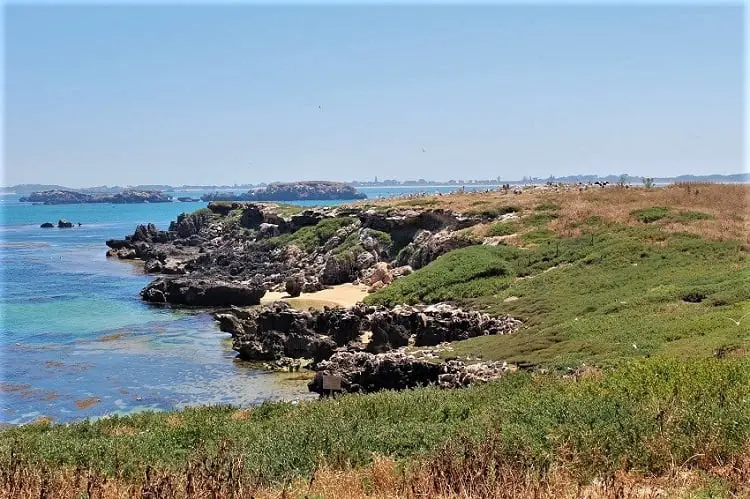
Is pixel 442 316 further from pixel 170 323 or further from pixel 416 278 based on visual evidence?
pixel 170 323

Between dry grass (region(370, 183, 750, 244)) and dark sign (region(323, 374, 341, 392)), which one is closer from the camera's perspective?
dark sign (region(323, 374, 341, 392))

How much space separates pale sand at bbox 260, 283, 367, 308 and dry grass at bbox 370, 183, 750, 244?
10905 millimetres

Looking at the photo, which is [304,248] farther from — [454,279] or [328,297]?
[454,279]

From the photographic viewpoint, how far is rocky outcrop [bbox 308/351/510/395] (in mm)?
21812

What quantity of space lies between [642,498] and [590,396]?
16.4ft

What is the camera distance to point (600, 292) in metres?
28.6

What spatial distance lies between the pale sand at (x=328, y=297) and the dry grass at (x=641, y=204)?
10905 mm

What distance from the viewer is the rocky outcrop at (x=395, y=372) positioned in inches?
859

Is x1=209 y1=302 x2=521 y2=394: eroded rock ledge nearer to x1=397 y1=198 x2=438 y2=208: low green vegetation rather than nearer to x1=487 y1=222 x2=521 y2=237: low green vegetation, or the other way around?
x1=487 y1=222 x2=521 y2=237: low green vegetation

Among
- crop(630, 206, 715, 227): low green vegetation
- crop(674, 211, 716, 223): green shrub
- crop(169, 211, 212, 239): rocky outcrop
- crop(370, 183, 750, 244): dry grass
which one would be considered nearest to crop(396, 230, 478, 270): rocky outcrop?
crop(370, 183, 750, 244): dry grass

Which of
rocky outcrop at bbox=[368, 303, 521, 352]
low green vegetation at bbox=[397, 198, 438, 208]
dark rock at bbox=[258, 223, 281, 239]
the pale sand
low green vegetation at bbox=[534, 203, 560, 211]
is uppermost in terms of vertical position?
low green vegetation at bbox=[397, 198, 438, 208]

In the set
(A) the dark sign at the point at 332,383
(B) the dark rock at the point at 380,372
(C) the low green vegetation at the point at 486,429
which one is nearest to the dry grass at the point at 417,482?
(C) the low green vegetation at the point at 486,429

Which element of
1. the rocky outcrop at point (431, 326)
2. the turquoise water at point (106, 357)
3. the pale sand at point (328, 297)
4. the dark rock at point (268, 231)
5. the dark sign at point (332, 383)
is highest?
the dark rock at point (268, 231)

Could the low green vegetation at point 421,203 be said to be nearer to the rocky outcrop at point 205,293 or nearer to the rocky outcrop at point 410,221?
the rocky outcrop at point 410,221
